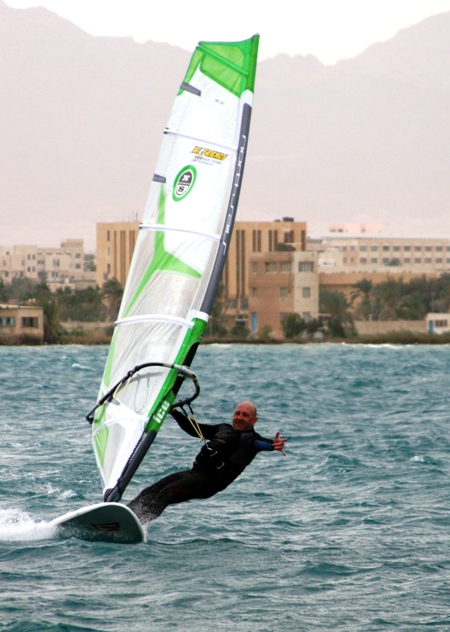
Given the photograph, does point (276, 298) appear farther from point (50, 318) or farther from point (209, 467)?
point (209, 467)

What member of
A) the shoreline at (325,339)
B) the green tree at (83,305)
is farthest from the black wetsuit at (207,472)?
the green tree at (83,305)

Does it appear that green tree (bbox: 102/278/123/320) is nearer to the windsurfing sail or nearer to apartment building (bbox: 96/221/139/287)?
apartment building (bbox: 96/221/139/287)

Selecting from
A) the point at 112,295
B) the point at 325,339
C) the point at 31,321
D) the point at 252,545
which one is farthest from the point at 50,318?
the point at 252,545

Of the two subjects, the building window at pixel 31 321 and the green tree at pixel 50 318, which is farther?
the green tree at pixel 50 318

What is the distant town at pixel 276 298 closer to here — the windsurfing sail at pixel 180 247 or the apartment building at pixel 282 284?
the apartment building at pixel 282 284

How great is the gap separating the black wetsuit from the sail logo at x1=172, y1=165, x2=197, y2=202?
210 centimetres

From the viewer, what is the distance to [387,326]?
418ft

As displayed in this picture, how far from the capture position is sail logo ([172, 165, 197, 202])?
10766 mm

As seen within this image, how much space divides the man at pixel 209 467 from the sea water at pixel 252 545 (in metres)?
0.42

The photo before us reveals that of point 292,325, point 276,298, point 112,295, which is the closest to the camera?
point 276,298

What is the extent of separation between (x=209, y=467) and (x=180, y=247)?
2.04 metres

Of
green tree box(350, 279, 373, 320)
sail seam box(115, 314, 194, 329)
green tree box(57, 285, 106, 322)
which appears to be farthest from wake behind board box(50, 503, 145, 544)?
green tree box(350, 279, 373, 320)

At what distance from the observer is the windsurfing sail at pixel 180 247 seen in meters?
10.2

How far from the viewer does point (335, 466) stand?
51.8 feet
